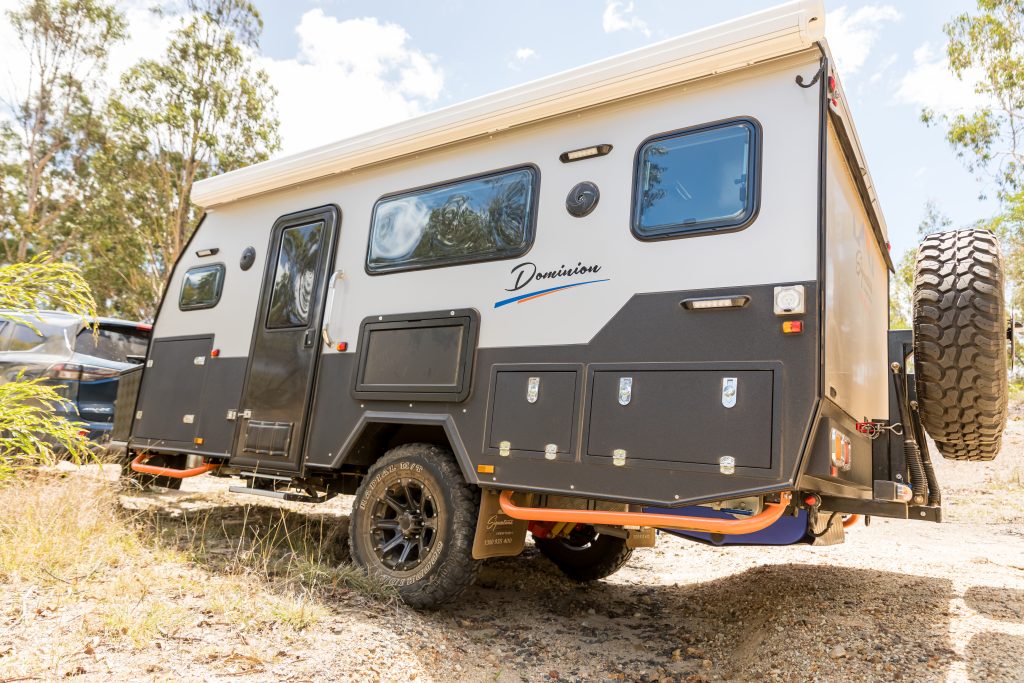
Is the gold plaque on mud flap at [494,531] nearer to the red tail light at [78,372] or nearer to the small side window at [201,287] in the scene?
the small side window at [201,287]

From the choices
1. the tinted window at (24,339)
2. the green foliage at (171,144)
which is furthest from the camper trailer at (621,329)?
the green foliage at (171,144)

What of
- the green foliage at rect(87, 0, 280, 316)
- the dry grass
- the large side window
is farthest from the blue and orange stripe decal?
the green foliage at rect(87, 0, 280, 316)

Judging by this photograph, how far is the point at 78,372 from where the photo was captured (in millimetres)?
6750

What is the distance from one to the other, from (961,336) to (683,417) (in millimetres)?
1397


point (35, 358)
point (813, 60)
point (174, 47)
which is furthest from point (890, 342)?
point (174, 47)

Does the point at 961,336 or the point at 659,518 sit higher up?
the point at 961,336

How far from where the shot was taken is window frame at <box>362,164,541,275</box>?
3.98 meters

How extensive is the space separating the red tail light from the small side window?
4.70 feet

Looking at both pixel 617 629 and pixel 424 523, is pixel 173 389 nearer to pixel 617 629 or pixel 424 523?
pixel 424 523

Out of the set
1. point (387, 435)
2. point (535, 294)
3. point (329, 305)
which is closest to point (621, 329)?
point (535, 294)

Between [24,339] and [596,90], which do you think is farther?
[24,339]

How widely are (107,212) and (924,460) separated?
19.3 metres

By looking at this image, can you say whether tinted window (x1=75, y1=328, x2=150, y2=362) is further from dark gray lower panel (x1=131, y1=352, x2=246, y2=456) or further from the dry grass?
the dry grass

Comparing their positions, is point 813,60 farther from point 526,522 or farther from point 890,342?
point 526,522
